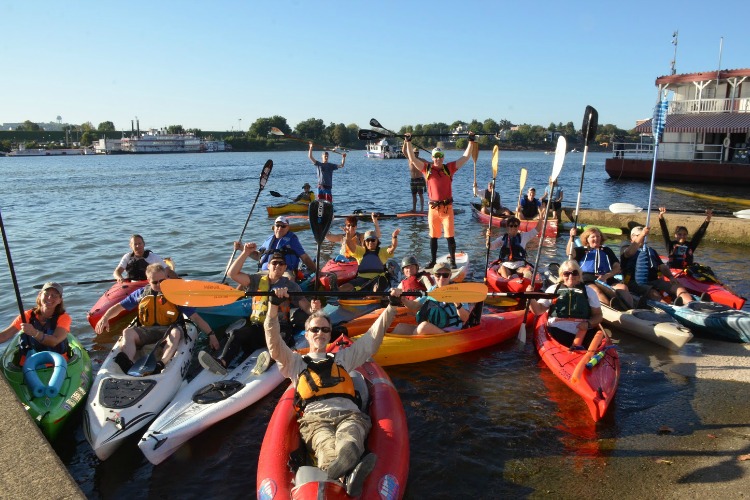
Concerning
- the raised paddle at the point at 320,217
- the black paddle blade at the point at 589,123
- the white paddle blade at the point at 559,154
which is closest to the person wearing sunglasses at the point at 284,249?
the raised paddle at the point at 320,217

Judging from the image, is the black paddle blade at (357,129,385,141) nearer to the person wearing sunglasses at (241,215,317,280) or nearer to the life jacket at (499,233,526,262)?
the person wearing sunglasses at (241,215,317,280)

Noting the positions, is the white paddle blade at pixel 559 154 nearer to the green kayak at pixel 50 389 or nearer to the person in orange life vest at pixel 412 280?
the person in orange life vest at pixel 412 280

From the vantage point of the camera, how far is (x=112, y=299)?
805 cm

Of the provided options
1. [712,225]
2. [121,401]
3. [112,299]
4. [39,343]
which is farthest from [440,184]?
[712,225]

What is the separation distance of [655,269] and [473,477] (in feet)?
16.8

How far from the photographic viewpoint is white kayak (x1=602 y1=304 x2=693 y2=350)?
6.70 metres

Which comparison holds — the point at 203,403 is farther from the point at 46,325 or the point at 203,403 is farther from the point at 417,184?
the point at 417,184

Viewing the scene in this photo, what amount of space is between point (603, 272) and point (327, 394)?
5.10 meters

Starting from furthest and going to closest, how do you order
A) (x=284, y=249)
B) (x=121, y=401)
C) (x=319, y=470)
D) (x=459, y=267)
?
(x=459, y=267) < (x=284, y=249) < (x=121, y=401) < (x=319, y=470)

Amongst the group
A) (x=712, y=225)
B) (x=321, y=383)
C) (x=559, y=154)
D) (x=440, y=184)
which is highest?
(x=559, y=154)

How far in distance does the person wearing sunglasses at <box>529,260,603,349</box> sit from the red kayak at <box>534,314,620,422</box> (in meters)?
0.19

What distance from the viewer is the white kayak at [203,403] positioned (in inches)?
179

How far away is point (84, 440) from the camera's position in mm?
5062

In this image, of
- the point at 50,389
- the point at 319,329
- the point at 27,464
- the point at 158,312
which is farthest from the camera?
the point at 158,312
